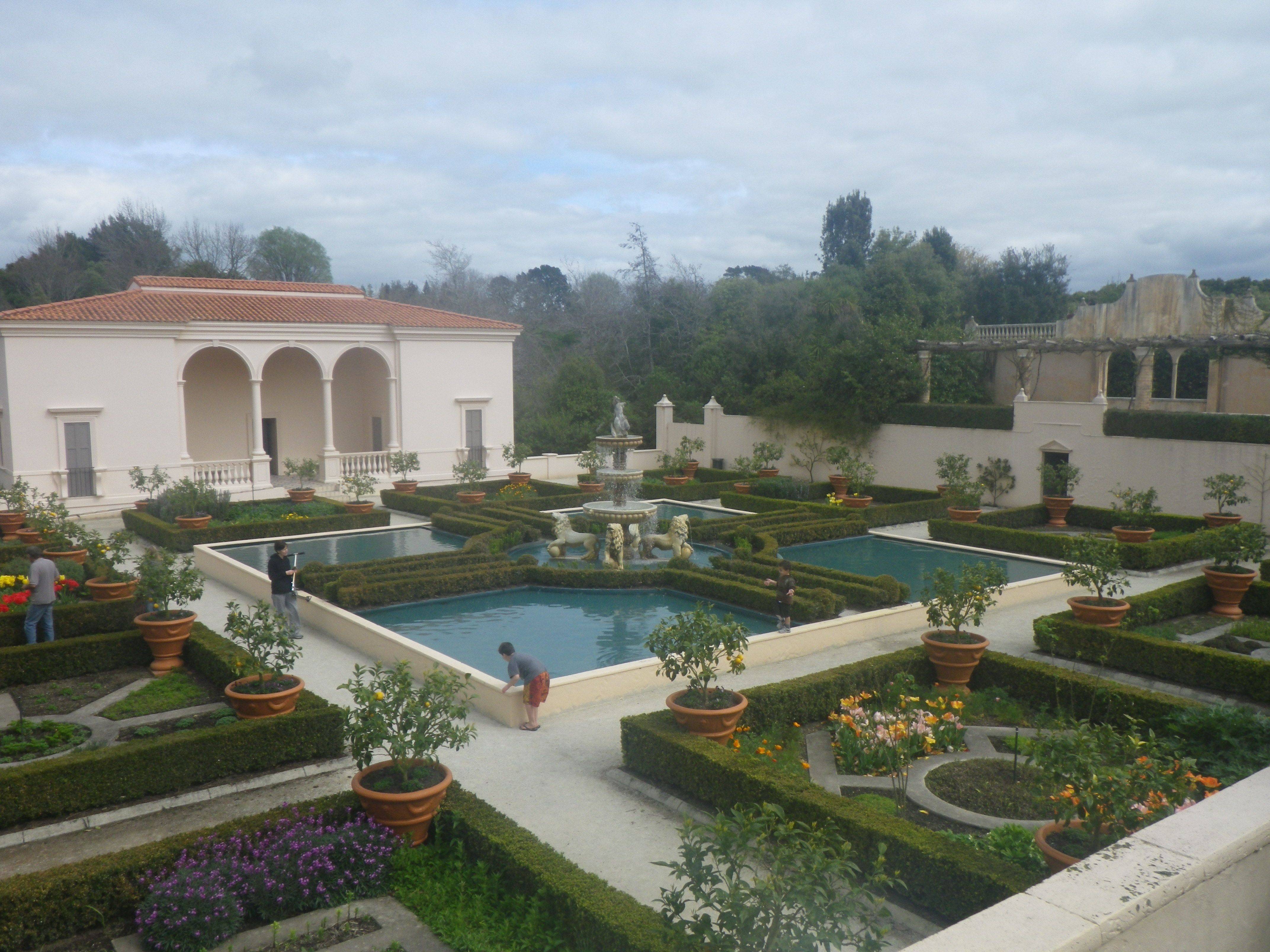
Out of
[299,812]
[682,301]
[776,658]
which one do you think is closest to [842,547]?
[776,658]

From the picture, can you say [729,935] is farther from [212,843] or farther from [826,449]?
[826,449]

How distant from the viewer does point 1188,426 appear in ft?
→ 77.6

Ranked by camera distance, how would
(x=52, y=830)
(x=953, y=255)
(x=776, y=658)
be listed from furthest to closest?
(x=953, y=255) < (x=776, y=658) < (x=52, y=830)

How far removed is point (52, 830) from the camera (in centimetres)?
796

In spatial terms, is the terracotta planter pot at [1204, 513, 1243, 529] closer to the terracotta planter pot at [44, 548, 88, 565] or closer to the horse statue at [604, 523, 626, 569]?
the horse statue at [604, 523, 626, 569]

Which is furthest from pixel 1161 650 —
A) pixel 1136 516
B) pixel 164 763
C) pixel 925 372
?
pixel 925 372

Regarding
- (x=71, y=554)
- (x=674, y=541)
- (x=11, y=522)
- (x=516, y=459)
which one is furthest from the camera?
(x=516, y=459)

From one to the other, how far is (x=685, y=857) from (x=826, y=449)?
28369 mm

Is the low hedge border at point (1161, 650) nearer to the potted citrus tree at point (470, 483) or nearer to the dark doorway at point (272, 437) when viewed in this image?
the potted citrus tree at point (470, 483)

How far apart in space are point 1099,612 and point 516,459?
807 inches

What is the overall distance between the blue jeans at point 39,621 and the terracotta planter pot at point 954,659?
38.5 ft

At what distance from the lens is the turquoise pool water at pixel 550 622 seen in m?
13.2

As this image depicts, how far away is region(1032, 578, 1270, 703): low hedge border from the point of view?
11086 mm

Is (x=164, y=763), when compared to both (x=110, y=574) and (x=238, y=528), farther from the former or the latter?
(x=238, y=528)
